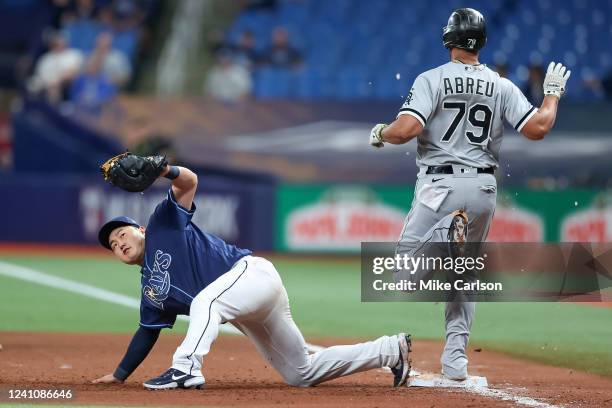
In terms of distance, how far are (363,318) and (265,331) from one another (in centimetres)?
445

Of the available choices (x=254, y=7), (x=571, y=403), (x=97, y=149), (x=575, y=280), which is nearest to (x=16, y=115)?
(x=97, y=149)

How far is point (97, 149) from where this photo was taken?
16.9 m

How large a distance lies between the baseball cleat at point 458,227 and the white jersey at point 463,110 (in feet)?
0.96

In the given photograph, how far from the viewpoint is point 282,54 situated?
1889cm

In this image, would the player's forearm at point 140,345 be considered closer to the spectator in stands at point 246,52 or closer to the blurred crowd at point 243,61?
the blurred crowd at point 243,61

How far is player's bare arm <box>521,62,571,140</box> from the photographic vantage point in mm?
6109

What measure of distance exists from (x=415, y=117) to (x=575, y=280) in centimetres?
229

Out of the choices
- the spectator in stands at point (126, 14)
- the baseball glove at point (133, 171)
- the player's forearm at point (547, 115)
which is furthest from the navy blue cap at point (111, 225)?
the spectator in stands at point (126, 14)

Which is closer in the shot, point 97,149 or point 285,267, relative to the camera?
point 285,267

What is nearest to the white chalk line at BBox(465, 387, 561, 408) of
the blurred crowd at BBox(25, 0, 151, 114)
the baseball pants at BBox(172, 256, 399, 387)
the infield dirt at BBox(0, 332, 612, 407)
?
the infield dirt at BBox(0, 332, 612, 407)

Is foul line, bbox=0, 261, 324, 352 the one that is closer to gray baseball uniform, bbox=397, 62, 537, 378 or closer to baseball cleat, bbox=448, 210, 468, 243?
gray baseball uniform, bbox=397, 62, 537, 378

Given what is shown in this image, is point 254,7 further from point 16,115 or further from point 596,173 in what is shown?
point 596,173

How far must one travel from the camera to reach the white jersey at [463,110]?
6137 millimetres

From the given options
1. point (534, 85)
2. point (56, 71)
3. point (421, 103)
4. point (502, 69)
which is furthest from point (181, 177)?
point (56, 71)
